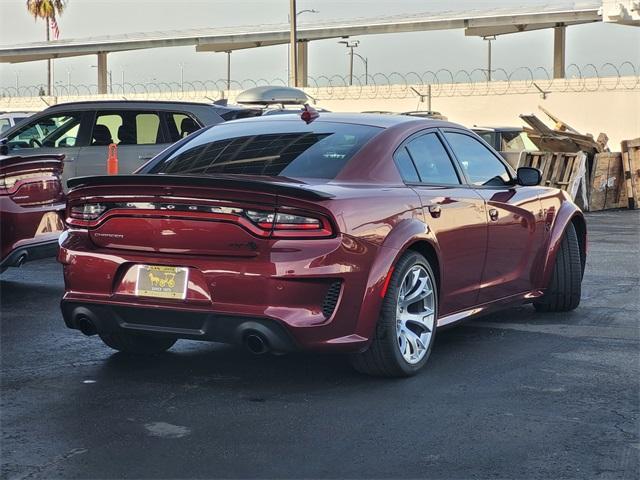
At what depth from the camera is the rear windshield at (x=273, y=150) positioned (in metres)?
6.39

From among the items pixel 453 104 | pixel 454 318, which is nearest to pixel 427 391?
pixel 454 318

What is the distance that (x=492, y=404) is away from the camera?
18.7 ft

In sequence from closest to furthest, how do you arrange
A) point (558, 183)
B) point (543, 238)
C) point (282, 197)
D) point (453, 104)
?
point (282, 197), point (543, 238), point (558, 183), point (453, 104)

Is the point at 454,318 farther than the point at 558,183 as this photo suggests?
No

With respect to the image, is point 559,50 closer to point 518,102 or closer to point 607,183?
point 518,102

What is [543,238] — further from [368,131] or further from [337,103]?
[337,103]

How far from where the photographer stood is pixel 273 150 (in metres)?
6.58

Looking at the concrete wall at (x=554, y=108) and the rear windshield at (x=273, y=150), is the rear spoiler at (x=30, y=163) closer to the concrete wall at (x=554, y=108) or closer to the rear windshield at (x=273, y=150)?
the rear windshield at (x=273, y=150)

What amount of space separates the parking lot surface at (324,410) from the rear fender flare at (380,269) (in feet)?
1.26

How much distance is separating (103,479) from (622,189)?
18.4 m

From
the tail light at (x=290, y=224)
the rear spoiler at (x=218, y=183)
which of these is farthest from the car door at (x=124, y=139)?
the tail light at (x=290, y=224)

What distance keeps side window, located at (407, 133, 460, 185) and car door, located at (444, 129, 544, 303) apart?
16 centimetres

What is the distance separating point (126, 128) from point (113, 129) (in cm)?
27

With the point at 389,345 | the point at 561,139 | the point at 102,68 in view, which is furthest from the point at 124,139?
the point at 102,68
